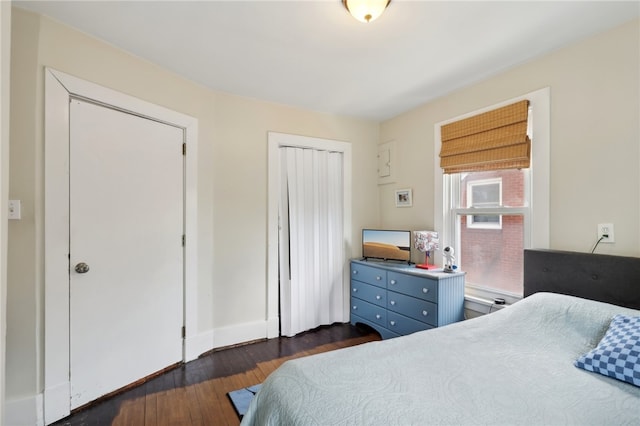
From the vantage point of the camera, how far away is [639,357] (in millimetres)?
1139

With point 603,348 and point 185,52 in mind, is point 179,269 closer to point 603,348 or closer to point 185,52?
point 185,52

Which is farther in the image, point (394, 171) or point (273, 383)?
point (394, 171)

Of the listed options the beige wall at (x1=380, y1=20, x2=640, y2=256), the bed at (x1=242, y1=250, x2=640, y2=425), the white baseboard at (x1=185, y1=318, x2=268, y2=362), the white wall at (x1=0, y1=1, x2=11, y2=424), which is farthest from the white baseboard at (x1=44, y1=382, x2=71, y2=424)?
the beige wall at (x1=380, y1=20, x2=640, y2=256)

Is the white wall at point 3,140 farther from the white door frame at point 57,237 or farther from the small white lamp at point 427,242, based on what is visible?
the small white lamp at point 427,242

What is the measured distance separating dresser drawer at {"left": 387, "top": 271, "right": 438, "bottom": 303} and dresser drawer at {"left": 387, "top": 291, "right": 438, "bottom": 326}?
0.04 metres

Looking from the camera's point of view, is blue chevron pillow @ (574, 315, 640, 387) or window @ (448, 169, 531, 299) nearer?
blue chevron pillow @ (574, 315, 640, 387)

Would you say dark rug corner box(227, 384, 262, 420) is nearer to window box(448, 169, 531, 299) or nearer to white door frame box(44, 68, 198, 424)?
white door frame box(44, 68, 198, 424)

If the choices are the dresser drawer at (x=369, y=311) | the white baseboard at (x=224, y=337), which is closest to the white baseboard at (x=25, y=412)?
the white baseboard at (x=224, y=337)

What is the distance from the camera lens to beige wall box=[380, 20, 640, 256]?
1689mm

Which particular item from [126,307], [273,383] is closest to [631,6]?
[273,383]

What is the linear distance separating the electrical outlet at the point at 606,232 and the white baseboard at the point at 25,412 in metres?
3.49

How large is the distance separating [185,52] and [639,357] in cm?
292

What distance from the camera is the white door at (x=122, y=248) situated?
73.8 inches

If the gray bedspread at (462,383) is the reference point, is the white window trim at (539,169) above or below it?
A: above
